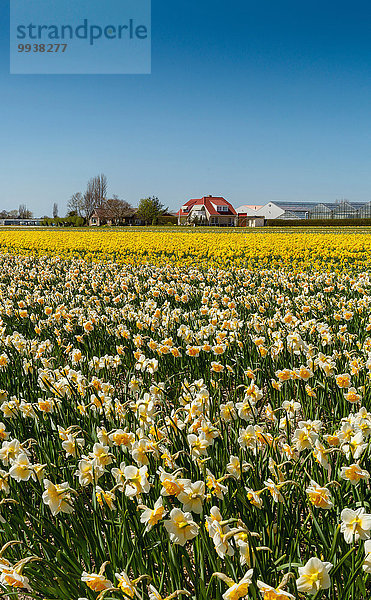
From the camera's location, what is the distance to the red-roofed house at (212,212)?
283 ft

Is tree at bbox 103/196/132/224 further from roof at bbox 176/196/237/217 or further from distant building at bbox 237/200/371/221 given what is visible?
distant building at bbox 237/200/371/221

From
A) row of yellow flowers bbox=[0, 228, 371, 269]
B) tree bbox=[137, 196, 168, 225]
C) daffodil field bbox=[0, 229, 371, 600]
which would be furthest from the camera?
tree bbox=[137, 196, 168, 225]

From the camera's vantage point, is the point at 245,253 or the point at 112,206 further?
the point at 112,206

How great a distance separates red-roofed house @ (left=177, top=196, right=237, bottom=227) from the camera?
8631 centimetres

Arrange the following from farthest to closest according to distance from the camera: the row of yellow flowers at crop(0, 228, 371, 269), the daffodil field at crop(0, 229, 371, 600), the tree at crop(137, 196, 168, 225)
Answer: the tree at crop(137, 196, 168, 225) → the row of yellow flowers at crop(0, 228, 371, 269) → the daffodil field at crop(0, 229, 371, 600)

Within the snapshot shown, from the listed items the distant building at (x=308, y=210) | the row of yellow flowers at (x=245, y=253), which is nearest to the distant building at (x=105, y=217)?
the distant building at (x=308, y=210)

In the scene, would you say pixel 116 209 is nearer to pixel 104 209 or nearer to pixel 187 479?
pixel 104 209

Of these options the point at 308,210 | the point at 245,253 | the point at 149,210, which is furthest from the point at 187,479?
the point at 308,210

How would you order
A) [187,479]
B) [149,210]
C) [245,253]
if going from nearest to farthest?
[187,479], [245,253], [149,210]

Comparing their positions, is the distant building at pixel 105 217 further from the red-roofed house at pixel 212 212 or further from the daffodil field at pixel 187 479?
the daffodil field at pixel 187 479

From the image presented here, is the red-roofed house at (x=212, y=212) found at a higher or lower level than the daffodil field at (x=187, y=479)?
higher

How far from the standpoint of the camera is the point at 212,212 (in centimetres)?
8669

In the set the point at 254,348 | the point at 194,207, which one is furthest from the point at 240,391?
the point at 194,207

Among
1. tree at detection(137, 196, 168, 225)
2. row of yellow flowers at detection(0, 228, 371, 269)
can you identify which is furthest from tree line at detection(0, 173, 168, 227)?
row of yellow flowers at detection(0, 228, 371, 269)
